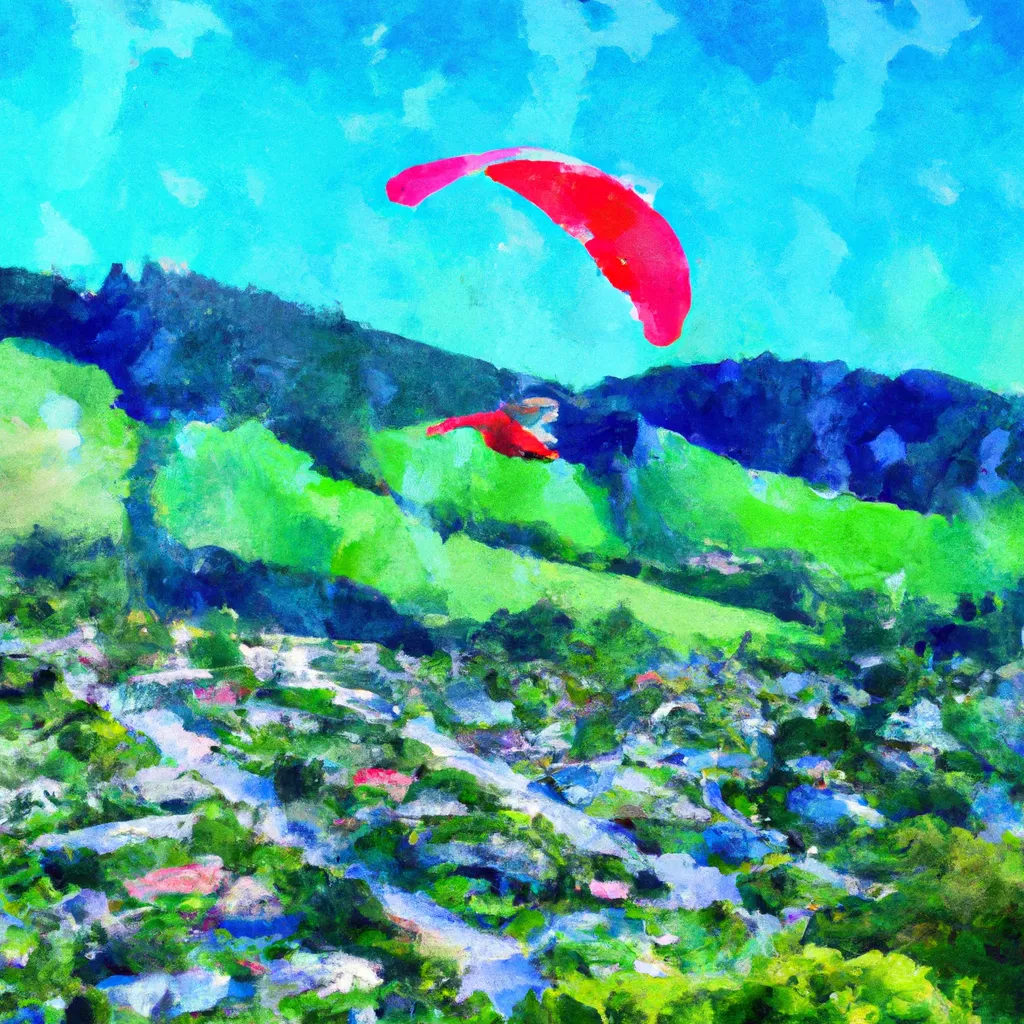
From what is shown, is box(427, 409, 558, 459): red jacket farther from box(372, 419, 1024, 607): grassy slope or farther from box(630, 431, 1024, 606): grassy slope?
box(630, 431, 1024, 606): grassy slope

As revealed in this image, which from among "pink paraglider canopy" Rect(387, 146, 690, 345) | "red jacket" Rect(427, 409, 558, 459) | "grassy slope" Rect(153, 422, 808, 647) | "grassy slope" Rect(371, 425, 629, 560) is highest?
"pink paraglider canopy" Rect(387, 146, 690, 345)

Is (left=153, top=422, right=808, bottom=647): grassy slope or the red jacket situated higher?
the red jacket

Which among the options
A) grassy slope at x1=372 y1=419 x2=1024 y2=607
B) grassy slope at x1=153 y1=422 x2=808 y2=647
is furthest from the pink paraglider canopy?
grassy slope at x1=153 y1=422 x2=808 y2=647

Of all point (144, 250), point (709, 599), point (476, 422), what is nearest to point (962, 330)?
point (709, 599)

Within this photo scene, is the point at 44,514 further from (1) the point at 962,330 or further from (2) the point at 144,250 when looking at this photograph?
(1) the point at 962,330

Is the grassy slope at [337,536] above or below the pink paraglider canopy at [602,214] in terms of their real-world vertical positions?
below

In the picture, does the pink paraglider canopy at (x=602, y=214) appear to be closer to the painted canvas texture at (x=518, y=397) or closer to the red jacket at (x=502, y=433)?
the painted canvas texture at (x=518, y=397)

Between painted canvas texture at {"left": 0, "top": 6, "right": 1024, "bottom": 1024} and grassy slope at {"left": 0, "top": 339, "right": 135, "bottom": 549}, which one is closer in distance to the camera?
painted canvas texture at {"left": 0, "top": 6, "right": 1024, "bottom": 1024}

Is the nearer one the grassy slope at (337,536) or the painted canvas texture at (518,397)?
the painted canvas texture at (518,397)

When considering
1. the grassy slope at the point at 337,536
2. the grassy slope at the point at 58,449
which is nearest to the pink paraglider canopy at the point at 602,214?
the grassy slope at the point at 337,536
